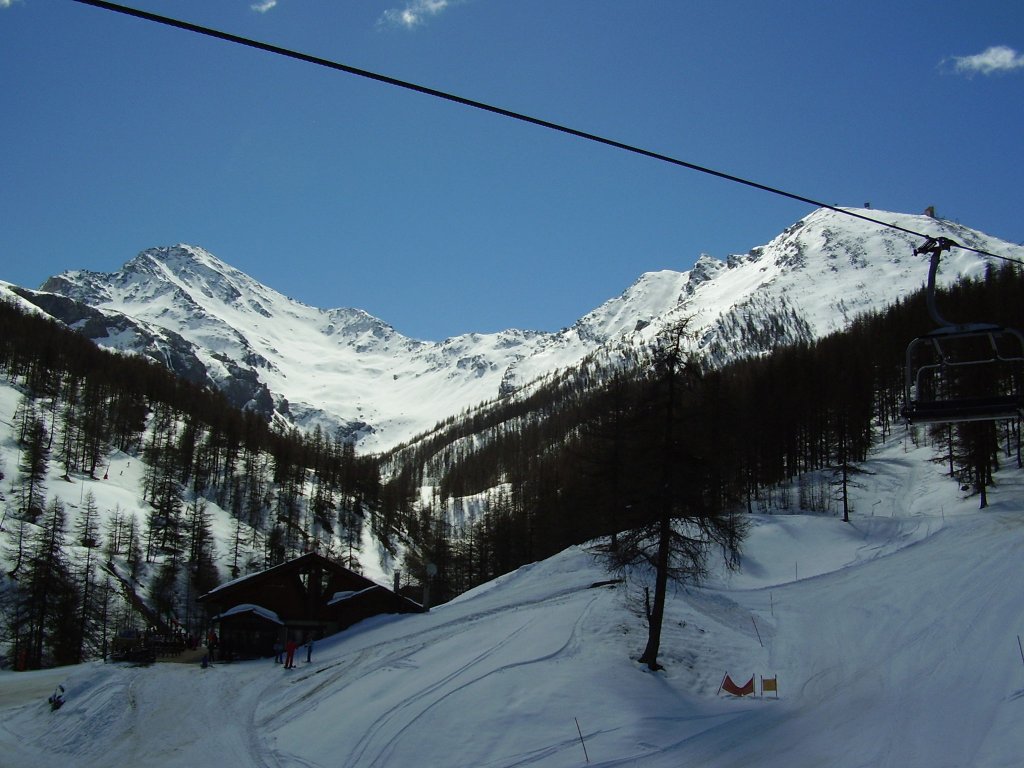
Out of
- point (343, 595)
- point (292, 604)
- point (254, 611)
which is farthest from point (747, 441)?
point (254, 611)

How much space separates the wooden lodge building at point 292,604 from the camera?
140 feet

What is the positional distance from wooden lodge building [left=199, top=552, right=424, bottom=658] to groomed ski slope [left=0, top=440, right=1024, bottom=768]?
4856 mm

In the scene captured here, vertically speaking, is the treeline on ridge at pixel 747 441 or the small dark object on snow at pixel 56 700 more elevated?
the treeline on ridge at pixel 747 441

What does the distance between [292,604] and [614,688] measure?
2923cm

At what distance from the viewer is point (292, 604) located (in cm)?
4594

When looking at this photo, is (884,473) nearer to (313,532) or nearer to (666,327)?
(666,327)

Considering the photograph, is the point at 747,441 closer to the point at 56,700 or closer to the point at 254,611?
the point at 254,611

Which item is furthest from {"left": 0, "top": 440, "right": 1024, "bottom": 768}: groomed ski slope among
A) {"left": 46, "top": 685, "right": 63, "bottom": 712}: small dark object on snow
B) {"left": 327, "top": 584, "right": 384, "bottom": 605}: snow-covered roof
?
{"left": 327, "top": 584, "right": 384, "bottom": 605}: snow-covered roof

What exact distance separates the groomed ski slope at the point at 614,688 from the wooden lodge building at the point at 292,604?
4.86 meters

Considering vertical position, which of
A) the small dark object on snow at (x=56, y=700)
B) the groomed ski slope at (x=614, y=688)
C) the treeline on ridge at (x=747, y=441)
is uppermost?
the treeline on ridge at (x=747, y=441)

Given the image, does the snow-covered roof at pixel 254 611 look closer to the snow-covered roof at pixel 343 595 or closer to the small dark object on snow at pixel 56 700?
the snow-covered roof at pixel 343 595

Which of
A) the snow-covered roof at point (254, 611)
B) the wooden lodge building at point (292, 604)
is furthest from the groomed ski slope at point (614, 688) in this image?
the wooden lodge building at point (292, 604)

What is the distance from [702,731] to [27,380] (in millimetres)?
138084

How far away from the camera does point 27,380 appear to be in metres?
127
